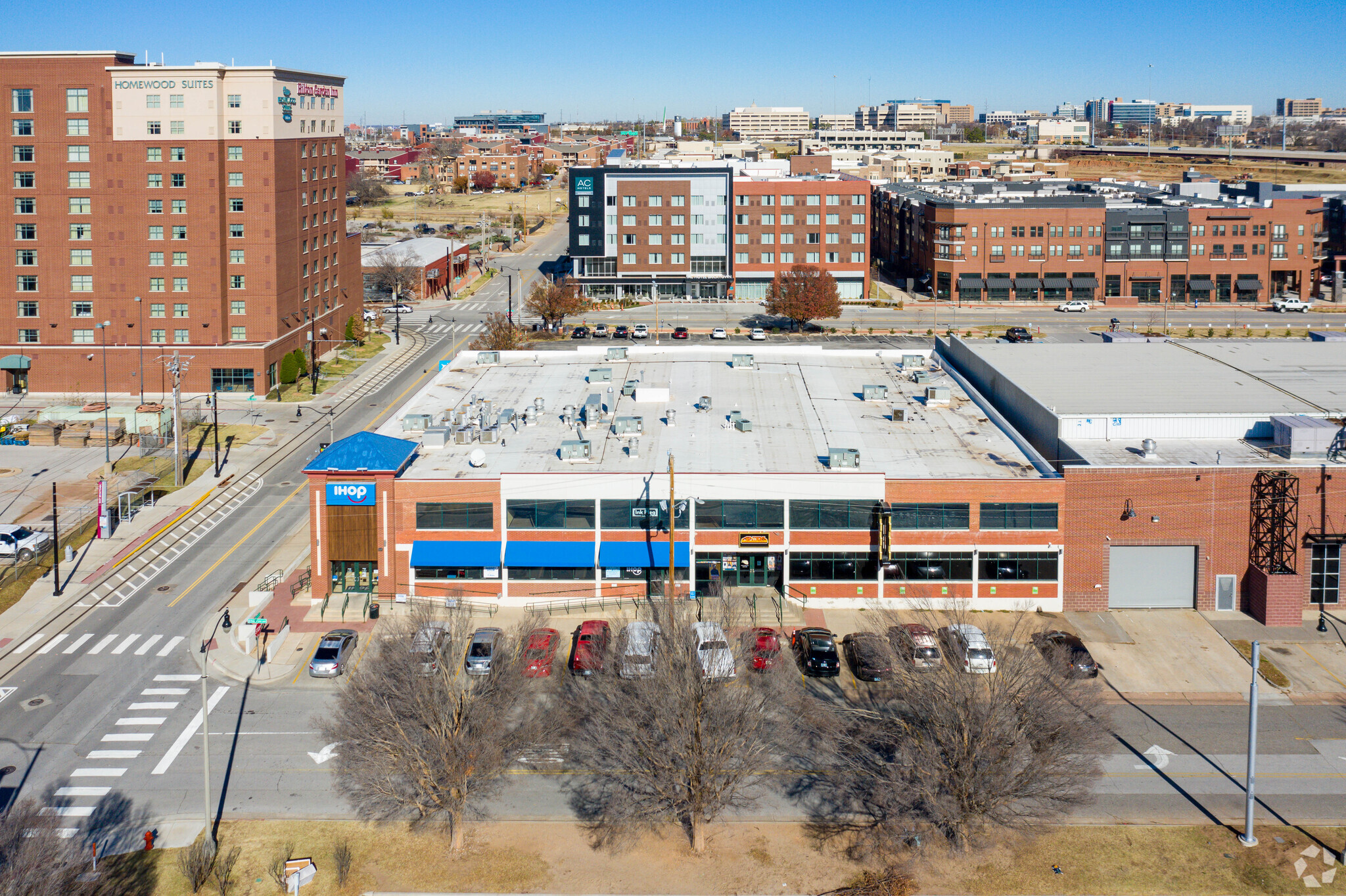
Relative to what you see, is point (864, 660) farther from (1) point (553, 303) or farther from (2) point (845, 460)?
(1) point (553, 303)

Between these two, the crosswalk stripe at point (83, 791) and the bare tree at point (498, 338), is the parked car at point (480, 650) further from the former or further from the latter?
the bare tree at point (498, 338)

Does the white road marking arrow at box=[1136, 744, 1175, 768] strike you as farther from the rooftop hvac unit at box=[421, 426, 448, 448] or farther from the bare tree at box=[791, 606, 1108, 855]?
the rooftop hvac unit at box=[421, 426, 448, 448]

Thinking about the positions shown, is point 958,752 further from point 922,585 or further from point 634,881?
point 922,585

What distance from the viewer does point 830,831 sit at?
3259cm

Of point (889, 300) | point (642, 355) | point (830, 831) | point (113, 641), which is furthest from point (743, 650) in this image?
point (889, 300)

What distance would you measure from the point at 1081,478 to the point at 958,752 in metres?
21.9

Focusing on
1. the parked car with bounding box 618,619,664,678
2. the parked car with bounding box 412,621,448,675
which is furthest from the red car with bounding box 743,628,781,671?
the parked car with bounding box 412,621,448,675

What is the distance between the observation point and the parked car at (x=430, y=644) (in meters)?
31.3

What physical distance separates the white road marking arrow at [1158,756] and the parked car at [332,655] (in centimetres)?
2771

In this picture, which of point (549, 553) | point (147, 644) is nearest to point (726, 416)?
point (549, 553)

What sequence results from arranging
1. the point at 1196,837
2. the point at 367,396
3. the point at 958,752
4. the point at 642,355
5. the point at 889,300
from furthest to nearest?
the point at 889,300
the point at 367,396
the point at 642,355
the point at 1196,837
the point at 958,752

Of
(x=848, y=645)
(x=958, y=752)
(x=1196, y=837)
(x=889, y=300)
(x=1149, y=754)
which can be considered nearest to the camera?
(x=958, y=752)

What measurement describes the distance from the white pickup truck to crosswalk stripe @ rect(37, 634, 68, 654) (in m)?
119

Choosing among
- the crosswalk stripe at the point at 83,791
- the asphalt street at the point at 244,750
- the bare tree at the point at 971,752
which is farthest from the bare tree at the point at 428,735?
the bare tree at the point at 971,752
